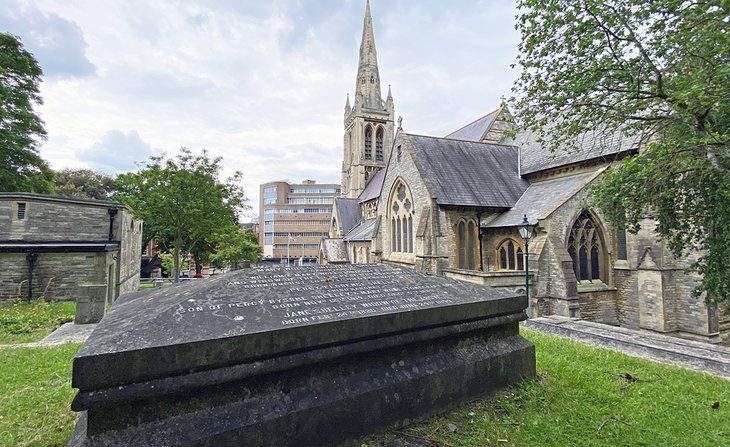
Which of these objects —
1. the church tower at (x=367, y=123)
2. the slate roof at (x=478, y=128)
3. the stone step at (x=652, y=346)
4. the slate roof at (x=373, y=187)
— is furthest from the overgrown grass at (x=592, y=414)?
the church tower at (x=367, y=123)

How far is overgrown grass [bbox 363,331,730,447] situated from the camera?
327 centimetres

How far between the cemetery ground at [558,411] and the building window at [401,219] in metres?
13.3

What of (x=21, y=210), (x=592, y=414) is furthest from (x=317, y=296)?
(x=21, y=210)

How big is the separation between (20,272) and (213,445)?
626 inches

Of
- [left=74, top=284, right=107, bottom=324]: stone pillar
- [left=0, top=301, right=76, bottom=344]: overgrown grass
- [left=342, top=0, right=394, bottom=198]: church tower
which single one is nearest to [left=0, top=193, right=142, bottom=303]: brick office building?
[left=0, top=301, right=76, bottom=344]: overgrown grass

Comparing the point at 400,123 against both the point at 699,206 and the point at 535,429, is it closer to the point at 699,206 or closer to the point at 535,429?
the point at 699,206

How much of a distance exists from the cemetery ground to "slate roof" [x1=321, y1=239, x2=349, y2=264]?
2572cm

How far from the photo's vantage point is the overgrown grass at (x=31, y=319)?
339 inches

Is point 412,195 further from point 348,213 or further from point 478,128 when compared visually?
point 348,213

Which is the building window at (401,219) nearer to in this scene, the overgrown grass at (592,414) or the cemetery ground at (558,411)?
the cemetery ground at (558,411)

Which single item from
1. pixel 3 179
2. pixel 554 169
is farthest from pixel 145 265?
pixel 554 169

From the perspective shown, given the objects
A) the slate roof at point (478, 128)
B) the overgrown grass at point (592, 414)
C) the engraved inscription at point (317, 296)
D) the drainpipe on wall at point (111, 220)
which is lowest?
the overgrown grass at point (592, 414)

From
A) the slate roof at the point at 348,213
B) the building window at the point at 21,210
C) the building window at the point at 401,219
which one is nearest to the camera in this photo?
the building window at the point at 21,210

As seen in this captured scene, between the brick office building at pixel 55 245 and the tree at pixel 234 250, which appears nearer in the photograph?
the brick office building at pixel 55 245
